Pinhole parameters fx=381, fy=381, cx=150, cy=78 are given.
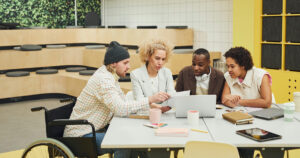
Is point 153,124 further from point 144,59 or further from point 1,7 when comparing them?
point 1,7

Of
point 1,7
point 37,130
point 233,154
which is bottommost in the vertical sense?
point 37,130

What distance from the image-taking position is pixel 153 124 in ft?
8.58

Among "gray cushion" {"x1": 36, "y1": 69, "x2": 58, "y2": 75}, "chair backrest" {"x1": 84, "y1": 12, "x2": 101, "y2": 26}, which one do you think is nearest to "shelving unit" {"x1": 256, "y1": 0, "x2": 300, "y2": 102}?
"gray cushion" {"x1": 36, "y1": 69, "x2": 58, "y2": 75}

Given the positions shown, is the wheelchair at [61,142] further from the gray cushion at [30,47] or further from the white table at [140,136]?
the gray cushion at [30,47]

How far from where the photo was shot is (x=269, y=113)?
2.81m

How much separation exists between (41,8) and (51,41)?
57.6 inches

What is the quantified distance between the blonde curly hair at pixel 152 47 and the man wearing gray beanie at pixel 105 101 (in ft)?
1.27

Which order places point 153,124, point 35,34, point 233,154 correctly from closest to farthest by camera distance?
point 233,154
point 153,124
point 35,34

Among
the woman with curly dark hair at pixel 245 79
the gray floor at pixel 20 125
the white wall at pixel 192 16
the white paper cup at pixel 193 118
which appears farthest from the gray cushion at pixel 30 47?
the white paper cup at pixel 193 118

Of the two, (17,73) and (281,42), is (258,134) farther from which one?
(17,73)

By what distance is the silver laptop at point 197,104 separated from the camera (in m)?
2.72

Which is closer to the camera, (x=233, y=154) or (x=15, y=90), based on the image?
(x=233, y=154)

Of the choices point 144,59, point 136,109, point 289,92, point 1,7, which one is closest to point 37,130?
point 144,59

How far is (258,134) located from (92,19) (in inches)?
298
